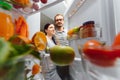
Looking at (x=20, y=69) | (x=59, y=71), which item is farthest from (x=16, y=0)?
(x=59, y=71)

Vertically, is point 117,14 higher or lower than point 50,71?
higher

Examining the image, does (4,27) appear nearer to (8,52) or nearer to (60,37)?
(8,52)

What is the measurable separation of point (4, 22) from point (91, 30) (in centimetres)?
54

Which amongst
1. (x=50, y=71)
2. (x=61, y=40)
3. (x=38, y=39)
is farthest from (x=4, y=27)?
(x=61, y=40)

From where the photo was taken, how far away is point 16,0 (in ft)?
1.93

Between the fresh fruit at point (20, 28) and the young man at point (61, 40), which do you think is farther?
the young man at point (61, 40)

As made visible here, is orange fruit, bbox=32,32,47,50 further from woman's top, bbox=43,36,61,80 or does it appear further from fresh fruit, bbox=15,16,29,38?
woman's top, bbox=43,36,61,80

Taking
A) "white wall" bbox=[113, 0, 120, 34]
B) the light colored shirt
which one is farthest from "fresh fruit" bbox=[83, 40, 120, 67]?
the light colored shirt

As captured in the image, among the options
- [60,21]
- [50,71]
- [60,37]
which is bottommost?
[50,71]

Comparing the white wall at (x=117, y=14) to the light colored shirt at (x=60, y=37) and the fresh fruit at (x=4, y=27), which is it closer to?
the fresh fruit at (x=4, y=27)

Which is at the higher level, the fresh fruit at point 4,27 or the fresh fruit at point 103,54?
the fresh fruit at point 4,27

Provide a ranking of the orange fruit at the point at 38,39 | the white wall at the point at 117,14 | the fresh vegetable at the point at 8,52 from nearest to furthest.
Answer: the fresh vegetable at the point at 8,52
the orange fruit at the point at 38,39
the white wall at the point at 117,14

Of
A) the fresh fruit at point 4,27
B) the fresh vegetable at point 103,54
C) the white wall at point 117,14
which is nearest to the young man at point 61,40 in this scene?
the white wall at point 117,14

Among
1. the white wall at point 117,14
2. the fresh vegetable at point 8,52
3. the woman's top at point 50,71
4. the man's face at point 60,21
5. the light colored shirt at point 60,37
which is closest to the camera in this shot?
the fresh vegetable at point 8,52
